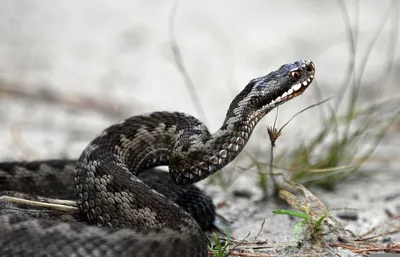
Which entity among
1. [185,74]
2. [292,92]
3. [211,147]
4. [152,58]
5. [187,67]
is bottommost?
[211,147]

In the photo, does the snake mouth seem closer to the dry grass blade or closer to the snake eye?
the snake eye

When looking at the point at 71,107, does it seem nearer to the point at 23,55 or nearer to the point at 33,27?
the point at 23,55

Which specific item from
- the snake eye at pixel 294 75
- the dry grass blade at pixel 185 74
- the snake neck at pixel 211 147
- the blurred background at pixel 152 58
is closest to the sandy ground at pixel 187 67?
the blurred background at pixel 152 58

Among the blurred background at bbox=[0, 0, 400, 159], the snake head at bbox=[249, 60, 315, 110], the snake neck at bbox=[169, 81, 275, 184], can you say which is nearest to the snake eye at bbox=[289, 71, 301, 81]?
the snake head at bbox=[249, 60, 315, 110]

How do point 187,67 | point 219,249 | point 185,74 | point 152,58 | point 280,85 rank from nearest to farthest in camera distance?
1. point 219,249
2. point 280,85
3. point 185,74
4. point 187,67
5. point 152,58

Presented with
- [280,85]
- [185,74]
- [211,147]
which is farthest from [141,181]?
[185,74]

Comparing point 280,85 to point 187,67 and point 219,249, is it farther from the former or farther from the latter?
point 187,67

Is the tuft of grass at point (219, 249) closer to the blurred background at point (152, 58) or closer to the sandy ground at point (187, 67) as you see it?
the sandy ground at point (187, 67)

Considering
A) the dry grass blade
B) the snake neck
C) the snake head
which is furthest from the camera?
the dry grass blade
